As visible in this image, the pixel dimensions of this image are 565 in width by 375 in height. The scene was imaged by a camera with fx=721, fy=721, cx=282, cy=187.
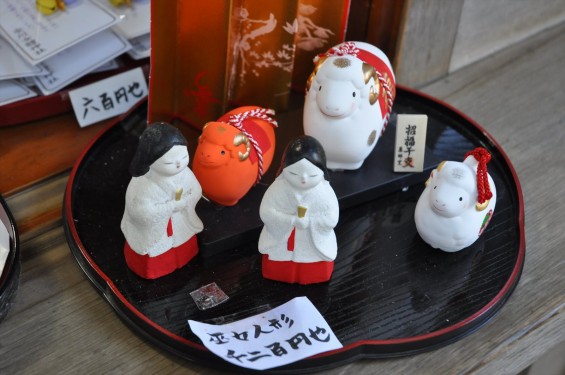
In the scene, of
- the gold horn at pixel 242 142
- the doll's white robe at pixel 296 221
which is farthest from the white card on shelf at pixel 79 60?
the doll's white robe at pixel 296 221

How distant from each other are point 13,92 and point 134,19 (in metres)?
0.30

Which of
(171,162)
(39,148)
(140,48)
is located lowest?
(39,148)

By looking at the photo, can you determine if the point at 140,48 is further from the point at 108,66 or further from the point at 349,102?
the point at 349,102

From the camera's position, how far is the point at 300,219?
107 cm

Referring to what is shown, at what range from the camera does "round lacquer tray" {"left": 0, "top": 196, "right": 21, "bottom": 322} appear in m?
1.10

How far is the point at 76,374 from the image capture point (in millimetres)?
1039

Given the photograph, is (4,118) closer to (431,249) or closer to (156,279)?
(156,279)

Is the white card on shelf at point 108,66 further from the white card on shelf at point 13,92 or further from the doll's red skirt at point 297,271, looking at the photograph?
the doll's red skirt at point 297,271

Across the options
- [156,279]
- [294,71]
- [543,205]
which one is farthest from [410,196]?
[156,279]

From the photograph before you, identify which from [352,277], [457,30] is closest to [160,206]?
[352,277]

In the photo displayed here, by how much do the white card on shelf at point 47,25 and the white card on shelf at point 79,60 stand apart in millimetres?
53

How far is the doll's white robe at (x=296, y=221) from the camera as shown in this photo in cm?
105

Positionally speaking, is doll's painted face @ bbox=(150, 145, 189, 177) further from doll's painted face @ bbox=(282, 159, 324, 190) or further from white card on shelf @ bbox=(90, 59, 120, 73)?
white card on shelf @ bbox=(90, 59, 120, 73)

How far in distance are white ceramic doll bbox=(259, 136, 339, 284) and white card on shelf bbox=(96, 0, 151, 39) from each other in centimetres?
64
